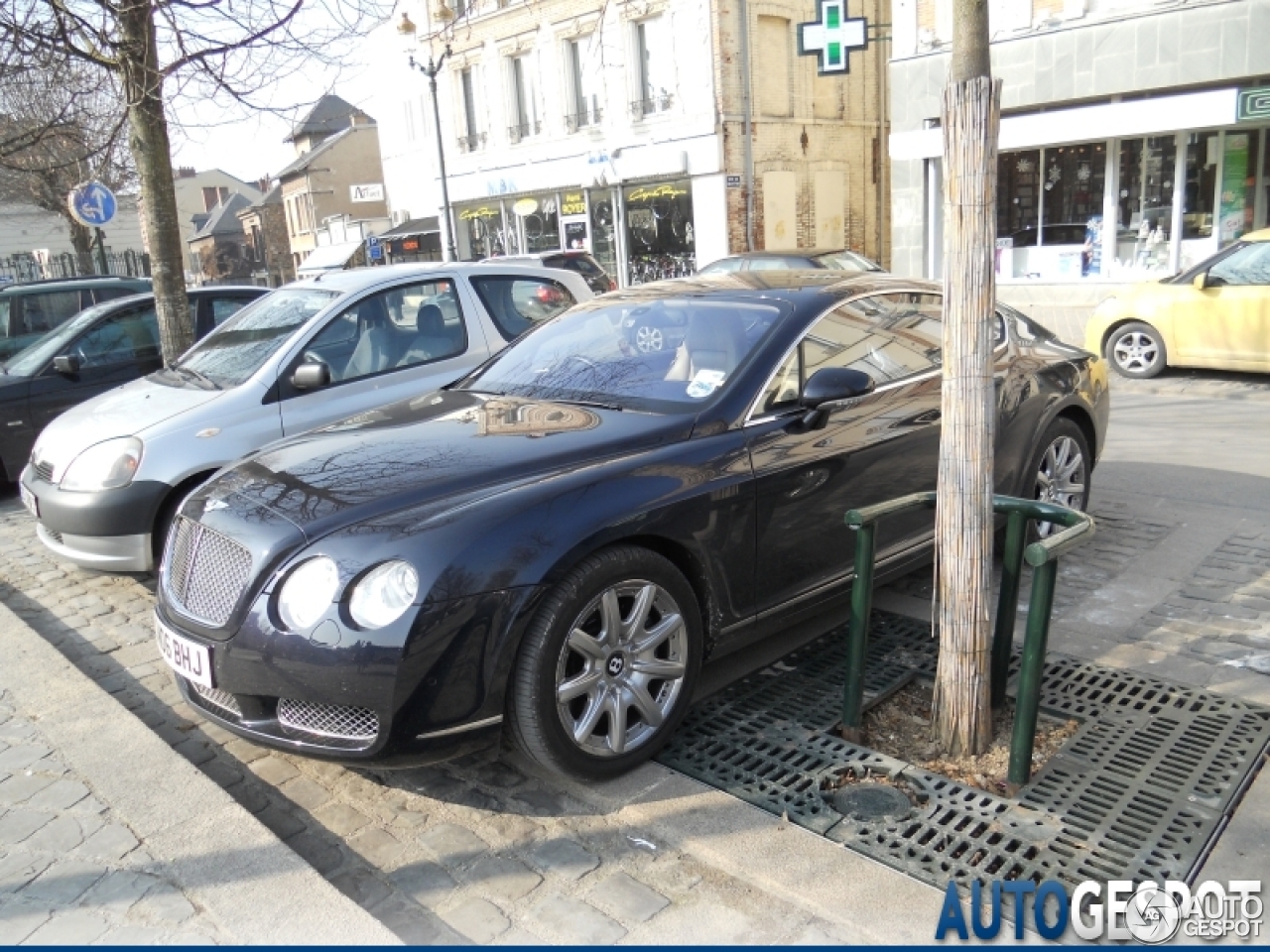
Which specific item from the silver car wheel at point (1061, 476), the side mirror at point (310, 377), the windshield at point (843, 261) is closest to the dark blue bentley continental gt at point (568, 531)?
the silver car wheel at point (1061, 476)

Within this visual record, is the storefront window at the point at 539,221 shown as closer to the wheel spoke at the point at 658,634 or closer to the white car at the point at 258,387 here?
the white car at the point at 258,387

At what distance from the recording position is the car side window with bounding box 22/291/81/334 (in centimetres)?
1003

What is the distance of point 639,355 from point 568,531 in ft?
4.38

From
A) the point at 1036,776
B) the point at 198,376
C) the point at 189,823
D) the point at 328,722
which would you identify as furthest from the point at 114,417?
the point at 1036,776

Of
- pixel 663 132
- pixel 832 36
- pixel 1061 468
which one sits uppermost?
pixel 832 36

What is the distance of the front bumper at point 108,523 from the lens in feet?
17.1

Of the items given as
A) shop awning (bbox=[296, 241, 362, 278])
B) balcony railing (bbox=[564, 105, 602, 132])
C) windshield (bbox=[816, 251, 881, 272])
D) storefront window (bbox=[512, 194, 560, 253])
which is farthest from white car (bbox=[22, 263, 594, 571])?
shop awning (bbox=[296, 241, 362, 278])

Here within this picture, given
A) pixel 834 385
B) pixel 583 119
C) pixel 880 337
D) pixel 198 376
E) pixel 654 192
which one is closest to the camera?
pixel 834 385

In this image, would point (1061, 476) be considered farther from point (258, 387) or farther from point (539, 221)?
point (539, 221)

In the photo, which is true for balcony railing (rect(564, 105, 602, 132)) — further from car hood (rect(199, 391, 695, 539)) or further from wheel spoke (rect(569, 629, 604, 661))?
wheel spoke (rect(569, 629, 604, 661))

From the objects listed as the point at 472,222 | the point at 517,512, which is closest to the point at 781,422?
the point at 517,512

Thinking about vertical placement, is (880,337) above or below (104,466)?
above

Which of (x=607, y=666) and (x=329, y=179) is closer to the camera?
(x=607, y=666)

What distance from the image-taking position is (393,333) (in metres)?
6.29
